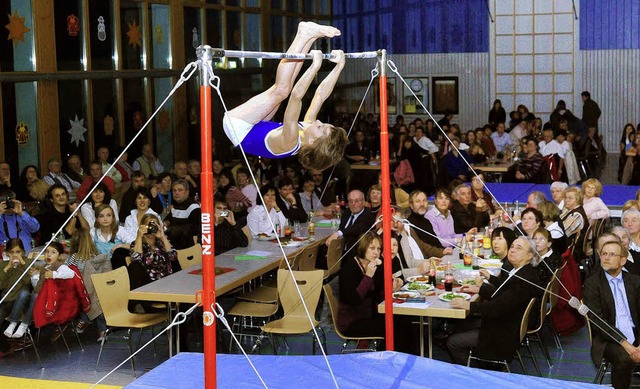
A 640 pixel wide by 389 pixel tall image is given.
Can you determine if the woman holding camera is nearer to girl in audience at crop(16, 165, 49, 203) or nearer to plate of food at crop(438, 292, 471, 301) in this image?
plate of food at crop(438, 292, 471, 301)

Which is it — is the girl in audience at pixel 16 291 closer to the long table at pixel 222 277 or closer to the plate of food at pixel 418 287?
the long table at pixel 222 277

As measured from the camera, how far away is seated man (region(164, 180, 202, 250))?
31.8 feet

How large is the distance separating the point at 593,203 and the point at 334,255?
9.07ft

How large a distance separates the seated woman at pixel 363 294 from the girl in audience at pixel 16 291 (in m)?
2.47

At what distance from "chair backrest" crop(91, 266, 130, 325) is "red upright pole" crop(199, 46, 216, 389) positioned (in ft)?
11.1

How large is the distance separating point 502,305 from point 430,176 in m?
7.86

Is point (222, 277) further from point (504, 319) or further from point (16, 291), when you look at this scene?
point (504, 319)

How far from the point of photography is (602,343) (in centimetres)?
627

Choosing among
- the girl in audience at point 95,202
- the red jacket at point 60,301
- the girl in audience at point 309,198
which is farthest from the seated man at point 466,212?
the red jacket at point 60,301

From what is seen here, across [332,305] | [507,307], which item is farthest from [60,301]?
[507,307]

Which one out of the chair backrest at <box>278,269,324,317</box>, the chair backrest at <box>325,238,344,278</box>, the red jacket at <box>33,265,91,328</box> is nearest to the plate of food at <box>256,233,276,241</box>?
the chair backrest at <box>325,238,344,278</box>

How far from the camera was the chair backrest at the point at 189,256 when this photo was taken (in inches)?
332

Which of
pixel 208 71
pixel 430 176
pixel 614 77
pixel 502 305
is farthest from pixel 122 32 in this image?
pixel 614 77

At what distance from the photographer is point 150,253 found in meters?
8.03
